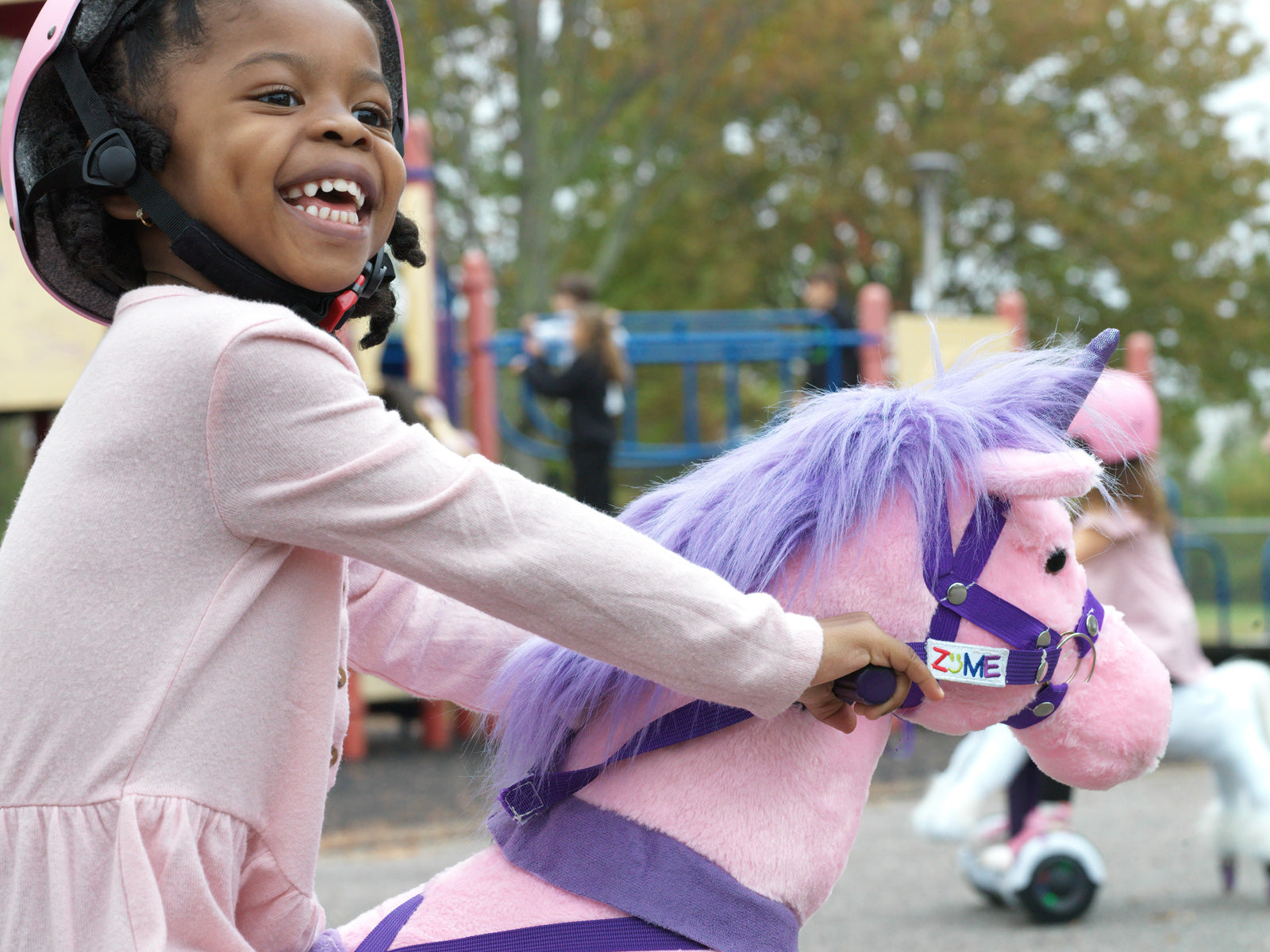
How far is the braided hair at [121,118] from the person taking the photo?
138 centimetres

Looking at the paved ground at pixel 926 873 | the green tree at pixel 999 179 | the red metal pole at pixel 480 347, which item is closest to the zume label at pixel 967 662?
the paved ground at pixel 926 873

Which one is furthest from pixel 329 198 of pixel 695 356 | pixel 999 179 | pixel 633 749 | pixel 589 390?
pixel 999 179

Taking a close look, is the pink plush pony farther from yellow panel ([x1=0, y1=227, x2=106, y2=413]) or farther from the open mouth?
yellow panel ([x1=0, y1=227, x2=106, y2=413])

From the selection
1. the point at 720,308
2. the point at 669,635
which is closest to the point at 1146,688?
the point at 669,635

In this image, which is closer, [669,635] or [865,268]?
[669,635]

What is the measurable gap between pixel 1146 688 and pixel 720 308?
19.4 meters

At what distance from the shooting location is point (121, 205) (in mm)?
1421

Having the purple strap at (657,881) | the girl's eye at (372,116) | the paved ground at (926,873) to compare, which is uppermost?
the girl's eye at (372,116)

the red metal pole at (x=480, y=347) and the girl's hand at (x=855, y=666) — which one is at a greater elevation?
the girl's hand at (x=855, y=666)

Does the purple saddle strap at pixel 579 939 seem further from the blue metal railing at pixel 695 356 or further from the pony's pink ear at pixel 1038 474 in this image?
the blue metal railing at pixel 695 356

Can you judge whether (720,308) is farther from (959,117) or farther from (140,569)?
(140,569)

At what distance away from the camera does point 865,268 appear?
21.8m

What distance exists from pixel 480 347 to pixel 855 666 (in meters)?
7.23

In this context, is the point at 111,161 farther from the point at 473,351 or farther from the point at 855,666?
the point at 473,351
